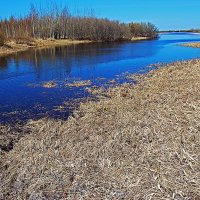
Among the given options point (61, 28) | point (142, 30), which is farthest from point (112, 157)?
point (142, 30)

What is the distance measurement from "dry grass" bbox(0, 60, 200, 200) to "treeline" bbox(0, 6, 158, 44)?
78.6 metres

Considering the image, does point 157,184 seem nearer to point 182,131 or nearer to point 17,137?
point 182,131

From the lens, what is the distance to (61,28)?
96.0 meters

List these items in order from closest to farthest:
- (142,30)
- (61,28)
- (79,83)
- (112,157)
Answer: (112,157) < (79,83) < (61,28) < (142,30)

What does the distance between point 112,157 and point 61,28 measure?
92.3 metres

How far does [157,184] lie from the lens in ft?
20.6

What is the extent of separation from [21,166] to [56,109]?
688 cm

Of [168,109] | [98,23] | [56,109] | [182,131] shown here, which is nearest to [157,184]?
[182,131]

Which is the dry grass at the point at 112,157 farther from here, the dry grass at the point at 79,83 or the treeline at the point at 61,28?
the treeline at the point at 61,28

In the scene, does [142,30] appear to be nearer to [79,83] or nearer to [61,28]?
[61,28]

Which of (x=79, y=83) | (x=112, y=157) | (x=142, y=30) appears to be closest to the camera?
(x=112, y=157)

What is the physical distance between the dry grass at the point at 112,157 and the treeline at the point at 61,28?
78.6 metres

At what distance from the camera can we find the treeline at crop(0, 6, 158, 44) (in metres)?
89.8

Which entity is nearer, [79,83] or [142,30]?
[79,83]
